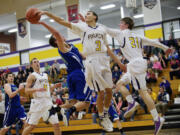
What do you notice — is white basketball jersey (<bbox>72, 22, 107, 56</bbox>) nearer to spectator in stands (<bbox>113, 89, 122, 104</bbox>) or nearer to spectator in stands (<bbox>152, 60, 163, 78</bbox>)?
spectator in stands (<bbox>113, 89, 122, 104</bbox>)

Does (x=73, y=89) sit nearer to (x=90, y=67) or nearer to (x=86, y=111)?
(x=90, y=67)

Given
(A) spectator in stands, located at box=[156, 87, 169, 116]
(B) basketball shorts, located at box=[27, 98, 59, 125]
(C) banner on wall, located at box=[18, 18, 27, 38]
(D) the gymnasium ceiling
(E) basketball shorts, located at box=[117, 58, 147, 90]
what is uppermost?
(D) the gymnasium ceiling

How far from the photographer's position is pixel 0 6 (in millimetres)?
21453

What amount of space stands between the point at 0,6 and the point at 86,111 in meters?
13.6

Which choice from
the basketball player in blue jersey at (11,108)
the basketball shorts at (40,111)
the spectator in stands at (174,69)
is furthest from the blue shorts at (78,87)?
the spectator in stands at (174,69)

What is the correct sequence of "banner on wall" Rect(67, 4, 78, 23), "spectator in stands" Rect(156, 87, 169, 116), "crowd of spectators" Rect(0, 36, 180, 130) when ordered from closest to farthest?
1. "spectator in stands" Rect(156, 87, 169, 116)
2. "crowd of spectators" Rect(0, 36, 180, 130)
3. "banner on wall" Rect(67, 4, 78, 23)

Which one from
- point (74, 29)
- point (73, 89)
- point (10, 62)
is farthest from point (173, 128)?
point (10, 62)

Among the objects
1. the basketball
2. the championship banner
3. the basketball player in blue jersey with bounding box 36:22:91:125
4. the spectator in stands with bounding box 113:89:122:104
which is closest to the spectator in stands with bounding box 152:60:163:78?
the spectator in stands with bounding box 113:89:122:104

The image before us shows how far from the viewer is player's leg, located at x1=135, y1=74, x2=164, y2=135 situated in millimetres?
5059

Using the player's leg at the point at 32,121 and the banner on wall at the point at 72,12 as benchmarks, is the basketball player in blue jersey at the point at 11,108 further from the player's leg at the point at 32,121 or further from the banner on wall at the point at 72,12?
the banner on wall at the point at 72,12

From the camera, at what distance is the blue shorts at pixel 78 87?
17.5 feet

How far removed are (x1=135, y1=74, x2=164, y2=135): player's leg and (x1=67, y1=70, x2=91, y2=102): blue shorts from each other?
3.41 ft

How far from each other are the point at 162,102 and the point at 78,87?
536 centimetres

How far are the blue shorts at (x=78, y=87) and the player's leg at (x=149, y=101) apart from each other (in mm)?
Result: 1041
